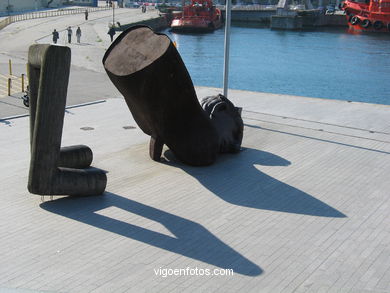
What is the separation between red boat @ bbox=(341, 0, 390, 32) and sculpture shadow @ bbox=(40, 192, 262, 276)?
68.5m

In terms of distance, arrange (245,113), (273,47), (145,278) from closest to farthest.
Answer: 1. (145,278)
2. (245,113)
3. (273,47)

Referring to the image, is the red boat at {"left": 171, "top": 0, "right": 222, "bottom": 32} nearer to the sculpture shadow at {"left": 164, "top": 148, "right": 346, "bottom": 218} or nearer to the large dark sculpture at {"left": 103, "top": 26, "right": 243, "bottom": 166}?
the sculpture shadow at {"left": 164, "top": 148, "right": 346, "bottom": 218}

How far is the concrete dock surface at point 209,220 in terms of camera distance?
8484mm

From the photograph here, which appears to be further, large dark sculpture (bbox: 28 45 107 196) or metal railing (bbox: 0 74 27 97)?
metal railing (bbox: 0 74 27 97)

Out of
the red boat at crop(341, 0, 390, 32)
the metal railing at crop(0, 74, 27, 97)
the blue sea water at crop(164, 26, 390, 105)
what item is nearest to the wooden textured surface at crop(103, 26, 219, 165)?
the metal railing at crop(0, 74, 27, 97)

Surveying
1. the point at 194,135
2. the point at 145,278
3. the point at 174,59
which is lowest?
the point at 145,278

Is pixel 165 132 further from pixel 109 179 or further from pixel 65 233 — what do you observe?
pixel 65 233

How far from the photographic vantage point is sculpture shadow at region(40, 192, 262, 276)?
9078mm

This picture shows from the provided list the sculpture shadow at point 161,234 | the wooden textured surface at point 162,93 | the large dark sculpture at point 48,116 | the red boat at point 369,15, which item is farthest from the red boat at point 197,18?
the large dark sculpture at point 48,116

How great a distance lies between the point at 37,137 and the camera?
34.9 feet

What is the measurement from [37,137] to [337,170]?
6.97m

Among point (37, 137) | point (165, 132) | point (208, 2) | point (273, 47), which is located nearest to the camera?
point (37, 137)

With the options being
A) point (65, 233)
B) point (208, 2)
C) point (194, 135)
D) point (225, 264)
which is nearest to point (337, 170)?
point (194, 135)

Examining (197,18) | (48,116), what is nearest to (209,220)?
(48,116)
